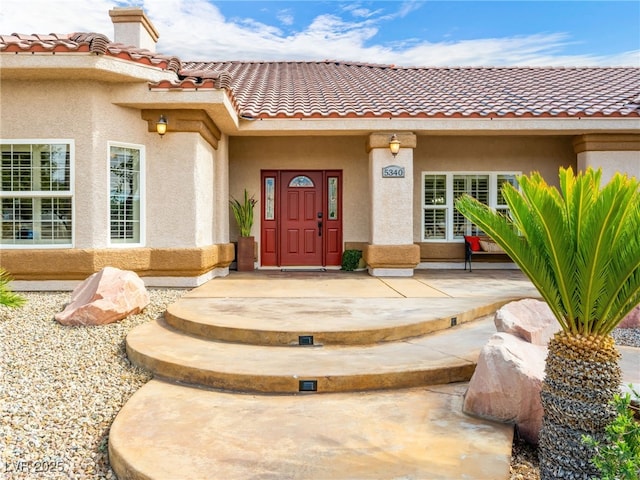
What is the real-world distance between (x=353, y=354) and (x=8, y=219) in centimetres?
684

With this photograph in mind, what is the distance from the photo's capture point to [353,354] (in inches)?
176

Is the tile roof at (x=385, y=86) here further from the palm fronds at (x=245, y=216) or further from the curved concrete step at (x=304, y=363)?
the curved concrete step at (x=304, y=363)

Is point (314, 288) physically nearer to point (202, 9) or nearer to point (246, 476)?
point (246, 476)

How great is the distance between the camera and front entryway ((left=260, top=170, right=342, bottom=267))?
11.1 m

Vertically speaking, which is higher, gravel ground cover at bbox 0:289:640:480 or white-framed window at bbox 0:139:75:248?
white-framed window at bbox 0:139:75:248

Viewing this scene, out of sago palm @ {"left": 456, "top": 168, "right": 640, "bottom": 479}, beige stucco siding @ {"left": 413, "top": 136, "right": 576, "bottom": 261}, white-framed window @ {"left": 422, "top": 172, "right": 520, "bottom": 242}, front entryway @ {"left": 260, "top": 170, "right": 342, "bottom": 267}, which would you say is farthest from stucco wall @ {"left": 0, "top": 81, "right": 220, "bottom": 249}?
sago palm @ {"left": 456, "top": 168, "right": 640, "bottom": 479}

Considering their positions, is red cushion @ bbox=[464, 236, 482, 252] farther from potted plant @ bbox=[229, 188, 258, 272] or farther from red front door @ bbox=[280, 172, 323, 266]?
potted plant @ bbox=[229, 188, 258, 272]

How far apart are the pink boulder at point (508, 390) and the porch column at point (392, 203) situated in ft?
20.2

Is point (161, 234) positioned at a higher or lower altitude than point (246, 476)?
higher

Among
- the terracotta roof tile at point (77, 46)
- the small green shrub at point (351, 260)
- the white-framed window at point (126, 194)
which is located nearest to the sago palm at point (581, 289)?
the terracotta roof tile at point (77, 46)

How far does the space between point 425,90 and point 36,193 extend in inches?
373

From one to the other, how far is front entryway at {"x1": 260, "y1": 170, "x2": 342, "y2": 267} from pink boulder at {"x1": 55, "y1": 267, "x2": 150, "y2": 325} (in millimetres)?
5033

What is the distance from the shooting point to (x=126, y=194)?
8078 mm

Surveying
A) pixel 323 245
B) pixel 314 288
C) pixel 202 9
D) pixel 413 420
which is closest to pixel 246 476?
pixel 413 420
